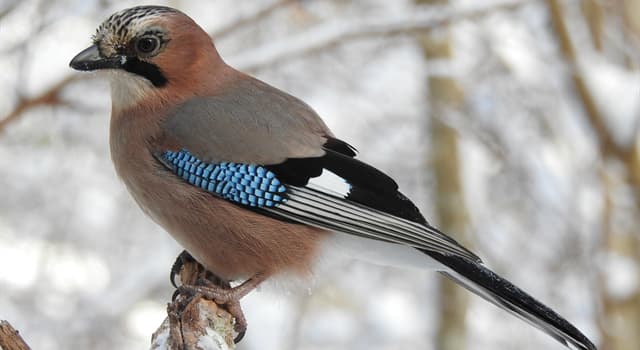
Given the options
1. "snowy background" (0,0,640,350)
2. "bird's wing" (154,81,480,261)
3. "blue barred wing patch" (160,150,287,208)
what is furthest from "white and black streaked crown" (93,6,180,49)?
"snowy background" (0,0,640,350)

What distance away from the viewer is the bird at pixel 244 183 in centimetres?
303

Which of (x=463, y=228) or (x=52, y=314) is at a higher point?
(x=463, y=228)

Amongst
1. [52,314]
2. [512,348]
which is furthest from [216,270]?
[512,348]

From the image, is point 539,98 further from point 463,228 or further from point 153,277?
point 153,277

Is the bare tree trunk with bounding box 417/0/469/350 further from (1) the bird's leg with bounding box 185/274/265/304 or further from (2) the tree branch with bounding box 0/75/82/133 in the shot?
(1) the bird's leg with bounding box 185/274/265/304

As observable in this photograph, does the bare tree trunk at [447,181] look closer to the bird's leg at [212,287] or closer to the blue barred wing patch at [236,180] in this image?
the bird's leg at [212,287]

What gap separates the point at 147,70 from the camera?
10.7ft

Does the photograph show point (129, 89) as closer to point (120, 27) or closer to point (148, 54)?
point (148, 54)

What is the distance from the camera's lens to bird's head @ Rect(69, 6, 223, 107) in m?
3.11

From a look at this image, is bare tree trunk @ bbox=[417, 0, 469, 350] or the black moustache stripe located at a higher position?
bare tree trunk @ bbox=[417, 0, 469, 350]

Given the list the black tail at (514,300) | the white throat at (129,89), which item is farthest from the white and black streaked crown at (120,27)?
the black tail at (514,300)

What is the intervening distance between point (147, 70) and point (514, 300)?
1.49m

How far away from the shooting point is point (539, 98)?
255 inches

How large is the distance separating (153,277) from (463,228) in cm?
241
